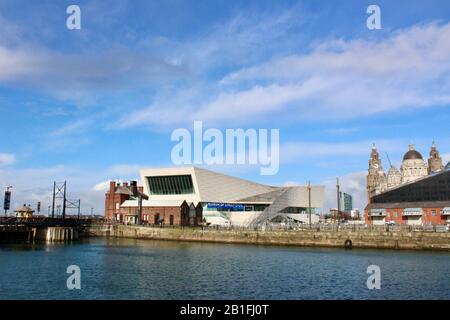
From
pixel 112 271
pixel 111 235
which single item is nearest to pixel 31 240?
pixel 111 235

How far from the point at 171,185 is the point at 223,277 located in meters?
87.6

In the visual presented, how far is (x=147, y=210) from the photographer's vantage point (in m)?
124

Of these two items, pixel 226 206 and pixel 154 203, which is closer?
pixel 154 203

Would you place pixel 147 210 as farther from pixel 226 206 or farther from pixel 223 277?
pixel 223 277

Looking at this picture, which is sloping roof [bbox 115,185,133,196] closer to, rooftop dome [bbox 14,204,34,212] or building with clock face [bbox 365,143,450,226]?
rooftop dome [bbox 14,204,34,212]

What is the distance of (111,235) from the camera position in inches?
4407

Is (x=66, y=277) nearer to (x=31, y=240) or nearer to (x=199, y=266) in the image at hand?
(x=199, y=266)

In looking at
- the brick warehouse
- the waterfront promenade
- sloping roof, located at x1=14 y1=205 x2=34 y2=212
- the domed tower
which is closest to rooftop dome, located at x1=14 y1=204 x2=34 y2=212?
sloping roof, located at x1=14 y1=205 x2=34 y2=212

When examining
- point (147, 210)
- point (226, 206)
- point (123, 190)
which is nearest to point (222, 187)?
point (226, 206)

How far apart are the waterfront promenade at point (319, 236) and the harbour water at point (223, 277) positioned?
13.2 metres

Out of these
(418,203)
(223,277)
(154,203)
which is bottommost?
(223,277)

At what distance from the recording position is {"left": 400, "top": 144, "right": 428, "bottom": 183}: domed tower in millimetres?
184000

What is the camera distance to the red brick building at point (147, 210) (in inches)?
4675

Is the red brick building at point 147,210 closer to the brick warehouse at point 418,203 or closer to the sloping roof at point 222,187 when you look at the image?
the sloping roof at point 222,187
